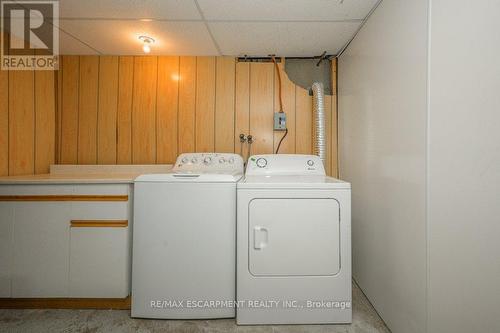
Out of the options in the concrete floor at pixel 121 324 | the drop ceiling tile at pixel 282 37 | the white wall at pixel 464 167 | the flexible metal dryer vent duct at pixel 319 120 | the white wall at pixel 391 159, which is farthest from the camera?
the flexible metal dryer vent duct at pixel 319 120

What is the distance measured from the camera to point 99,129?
2277 millimetres

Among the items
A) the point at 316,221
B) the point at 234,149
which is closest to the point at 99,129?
the point at 234,149

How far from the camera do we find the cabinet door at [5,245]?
1518 mm

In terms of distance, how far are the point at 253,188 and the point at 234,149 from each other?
933mm

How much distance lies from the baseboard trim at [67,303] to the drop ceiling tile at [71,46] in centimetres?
199

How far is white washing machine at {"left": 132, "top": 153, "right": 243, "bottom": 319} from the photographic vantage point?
4.68 feet

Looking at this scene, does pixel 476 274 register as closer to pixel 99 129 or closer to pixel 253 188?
pixel 253 188

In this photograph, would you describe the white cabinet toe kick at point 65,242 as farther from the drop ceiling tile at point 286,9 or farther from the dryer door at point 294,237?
the drop ceiling tile at point 286,9

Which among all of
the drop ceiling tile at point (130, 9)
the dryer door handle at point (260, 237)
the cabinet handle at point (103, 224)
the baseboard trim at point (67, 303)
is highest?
the drop ceiling tile at point (130, 9)

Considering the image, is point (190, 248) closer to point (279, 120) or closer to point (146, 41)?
point (279, 120)
